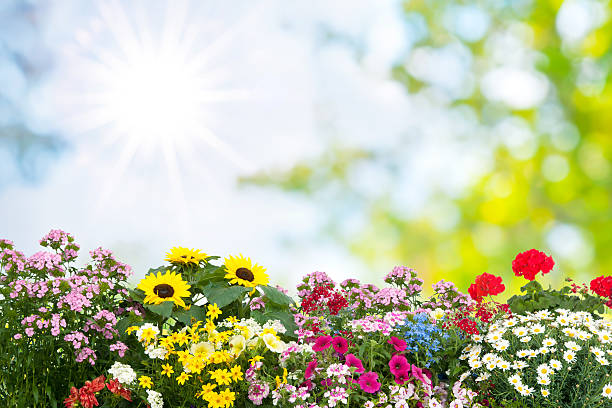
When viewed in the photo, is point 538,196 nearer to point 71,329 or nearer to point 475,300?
point 475,300

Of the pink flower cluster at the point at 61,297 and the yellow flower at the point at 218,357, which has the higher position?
the pink flower cluster at the point at 61,297

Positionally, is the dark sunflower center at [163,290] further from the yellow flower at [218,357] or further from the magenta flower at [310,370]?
the magenta flower at [310,370]

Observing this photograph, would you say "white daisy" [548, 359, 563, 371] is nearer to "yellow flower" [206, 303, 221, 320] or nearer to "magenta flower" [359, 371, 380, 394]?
"magenta flower" [359, 371, 380, 394]

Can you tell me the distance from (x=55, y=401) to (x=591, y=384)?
337 cm

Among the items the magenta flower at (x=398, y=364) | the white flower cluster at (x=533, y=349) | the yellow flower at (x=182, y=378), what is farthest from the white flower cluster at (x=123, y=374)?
the white flower cluster at (x=533, y=349)

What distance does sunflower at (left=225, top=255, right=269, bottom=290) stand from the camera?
3807 millimetres

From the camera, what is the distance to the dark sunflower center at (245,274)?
3.83 meters

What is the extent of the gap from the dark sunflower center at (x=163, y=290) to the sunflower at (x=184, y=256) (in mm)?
491

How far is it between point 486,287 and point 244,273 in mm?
2069

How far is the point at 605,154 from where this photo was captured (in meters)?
7.03

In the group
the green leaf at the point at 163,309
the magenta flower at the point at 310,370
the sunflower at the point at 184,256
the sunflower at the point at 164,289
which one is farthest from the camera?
the sunflower at the point at 184,256

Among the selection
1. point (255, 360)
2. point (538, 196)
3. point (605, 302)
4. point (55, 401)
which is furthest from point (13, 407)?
point (538, 196)

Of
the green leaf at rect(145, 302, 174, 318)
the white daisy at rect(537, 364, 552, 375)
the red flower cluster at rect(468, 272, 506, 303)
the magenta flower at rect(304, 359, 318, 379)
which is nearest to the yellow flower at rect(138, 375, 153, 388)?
the green leaf at rect(145, 302, 174, 318)

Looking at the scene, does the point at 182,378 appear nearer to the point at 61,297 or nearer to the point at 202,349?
the point at 202,349
